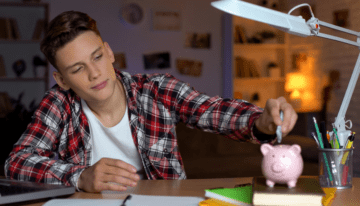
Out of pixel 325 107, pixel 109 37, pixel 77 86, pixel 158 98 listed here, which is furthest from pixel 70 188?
pixel 325 107

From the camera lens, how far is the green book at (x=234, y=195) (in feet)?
2.62

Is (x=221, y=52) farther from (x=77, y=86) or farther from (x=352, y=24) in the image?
(x=77, y=86)

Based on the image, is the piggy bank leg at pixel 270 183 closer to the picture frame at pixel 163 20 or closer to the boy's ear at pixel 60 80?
the boy's ear at pixel 60 80

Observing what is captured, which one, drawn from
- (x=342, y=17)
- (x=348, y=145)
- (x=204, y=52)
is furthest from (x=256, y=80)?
(x=348, y=145)

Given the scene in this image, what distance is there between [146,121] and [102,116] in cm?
17

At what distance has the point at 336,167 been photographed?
38.2 inches

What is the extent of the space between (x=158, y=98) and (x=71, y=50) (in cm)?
37

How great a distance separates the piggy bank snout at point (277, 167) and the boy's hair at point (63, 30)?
0.81 metres

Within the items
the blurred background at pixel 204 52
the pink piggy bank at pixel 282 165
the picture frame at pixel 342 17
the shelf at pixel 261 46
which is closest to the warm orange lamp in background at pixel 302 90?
the blurred background at pixel 204 52

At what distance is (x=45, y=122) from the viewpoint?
1.32 meters

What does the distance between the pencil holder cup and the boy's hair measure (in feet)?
2.78

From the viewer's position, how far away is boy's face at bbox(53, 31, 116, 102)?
1226mm

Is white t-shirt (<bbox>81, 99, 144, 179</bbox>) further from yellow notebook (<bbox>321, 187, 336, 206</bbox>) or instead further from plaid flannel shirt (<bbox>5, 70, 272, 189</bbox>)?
yellow notebook (<bbox>321, 187, 336, 206</bbox>)

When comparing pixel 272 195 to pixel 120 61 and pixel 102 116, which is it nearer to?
pixel 102 116
